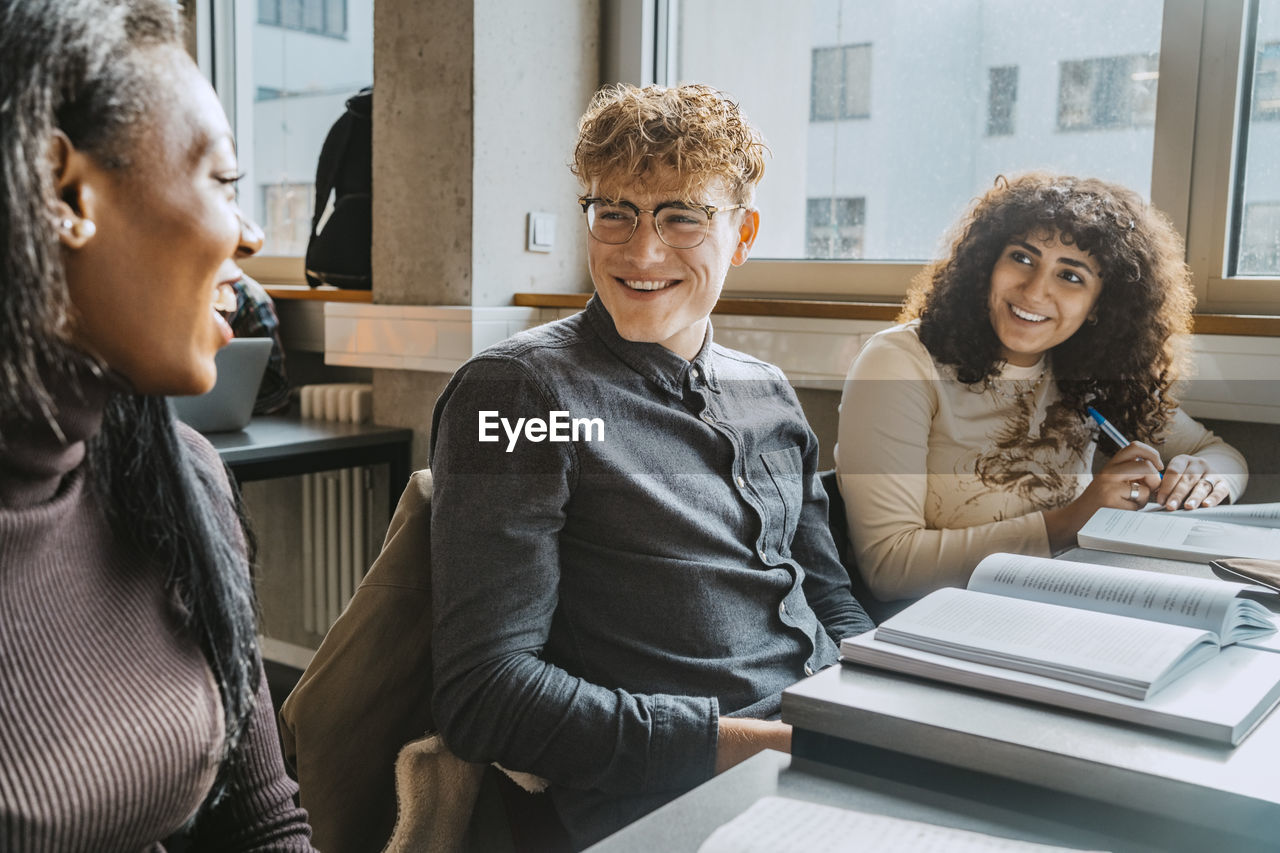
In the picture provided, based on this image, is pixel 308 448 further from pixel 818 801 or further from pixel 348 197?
pixel 818 801

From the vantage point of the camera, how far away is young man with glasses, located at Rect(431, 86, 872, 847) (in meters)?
1.12

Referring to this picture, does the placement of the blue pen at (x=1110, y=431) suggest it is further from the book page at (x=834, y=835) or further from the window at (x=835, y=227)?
the book page at (x=834, y=835)

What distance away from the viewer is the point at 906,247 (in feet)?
7.64

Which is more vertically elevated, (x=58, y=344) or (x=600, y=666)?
(x=58, y=344)

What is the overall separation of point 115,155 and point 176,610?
31 centimetres

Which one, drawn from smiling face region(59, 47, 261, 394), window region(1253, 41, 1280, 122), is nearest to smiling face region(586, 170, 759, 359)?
smiling face region(59, 47, 261, 394)

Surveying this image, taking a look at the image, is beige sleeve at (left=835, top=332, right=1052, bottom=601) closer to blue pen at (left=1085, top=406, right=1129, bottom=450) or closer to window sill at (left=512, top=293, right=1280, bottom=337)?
blue pen at (left=1085, top=406, right=1129, bottom=450)

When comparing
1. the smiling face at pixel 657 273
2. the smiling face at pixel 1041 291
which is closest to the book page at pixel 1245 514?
the smiling face at pixel 1041 291

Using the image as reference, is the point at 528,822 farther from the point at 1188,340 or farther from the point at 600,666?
the point at 1188,340

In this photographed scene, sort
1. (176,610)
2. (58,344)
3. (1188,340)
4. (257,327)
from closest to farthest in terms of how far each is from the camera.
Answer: (58,344) < (176,610) < (1188,340) < (257,327)

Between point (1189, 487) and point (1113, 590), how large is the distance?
2.22ft

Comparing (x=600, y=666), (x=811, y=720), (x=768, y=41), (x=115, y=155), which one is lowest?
(x=600, y=666)

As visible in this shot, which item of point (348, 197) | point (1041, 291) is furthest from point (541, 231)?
point (1041, 291)

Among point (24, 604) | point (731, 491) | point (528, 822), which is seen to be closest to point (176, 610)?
→ point (24, 604)
